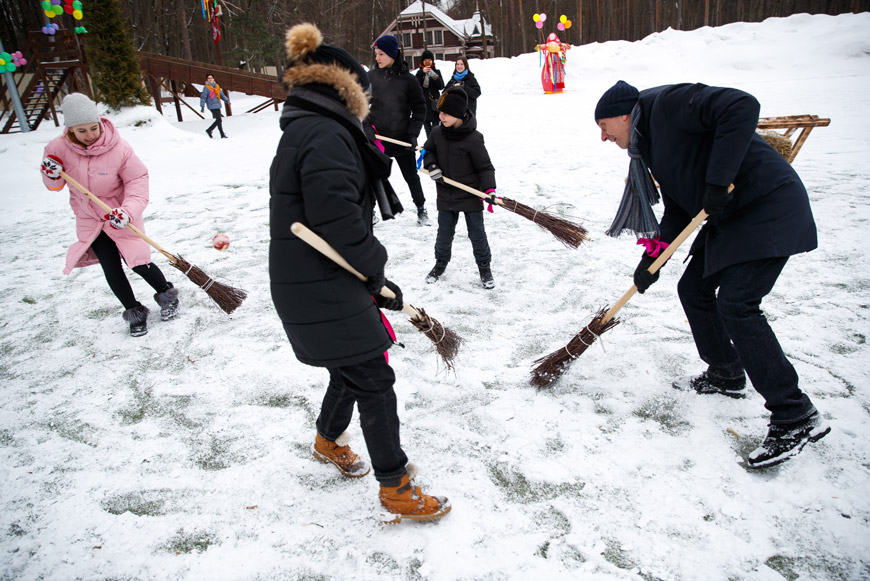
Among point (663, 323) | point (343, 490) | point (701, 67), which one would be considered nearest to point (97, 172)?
point (343, 490)

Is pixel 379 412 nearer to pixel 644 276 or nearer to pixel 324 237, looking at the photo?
pixel 324 237

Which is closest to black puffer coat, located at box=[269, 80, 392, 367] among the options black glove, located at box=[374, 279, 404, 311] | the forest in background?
black glove, located at box=[374, 279, 404, 311]

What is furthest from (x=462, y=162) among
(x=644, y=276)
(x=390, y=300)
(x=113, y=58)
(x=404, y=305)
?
(x=113, y=58)

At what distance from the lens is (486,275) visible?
4.38 metres

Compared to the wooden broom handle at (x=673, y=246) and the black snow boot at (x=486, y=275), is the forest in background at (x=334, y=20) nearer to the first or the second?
the black snow boot at (x=486, y=275)

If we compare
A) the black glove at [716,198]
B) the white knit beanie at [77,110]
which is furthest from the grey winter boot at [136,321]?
the black glove at [716,198]

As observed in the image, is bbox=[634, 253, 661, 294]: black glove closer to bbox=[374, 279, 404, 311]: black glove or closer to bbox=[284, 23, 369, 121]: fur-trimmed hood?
bbox=[374, 279, 404, 311]: black glove

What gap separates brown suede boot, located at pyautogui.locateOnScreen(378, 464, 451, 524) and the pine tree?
12887 millimetres

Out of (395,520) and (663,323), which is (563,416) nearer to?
(395,520)

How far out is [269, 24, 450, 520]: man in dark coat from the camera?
1708 mm

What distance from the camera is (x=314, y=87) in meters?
1.79

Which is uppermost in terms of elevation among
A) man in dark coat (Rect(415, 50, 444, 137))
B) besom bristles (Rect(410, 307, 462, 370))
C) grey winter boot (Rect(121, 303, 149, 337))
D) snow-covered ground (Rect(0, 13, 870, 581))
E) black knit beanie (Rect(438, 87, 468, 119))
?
man in dark coat (Rect(415, 50, 444, 137))

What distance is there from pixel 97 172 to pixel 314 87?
2698 millimetres

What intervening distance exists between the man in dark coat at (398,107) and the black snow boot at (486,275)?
1.86m
